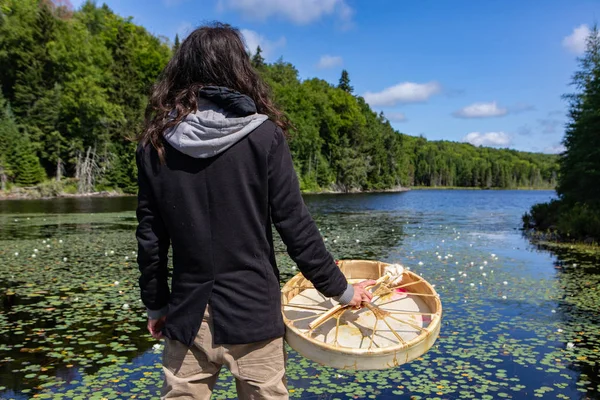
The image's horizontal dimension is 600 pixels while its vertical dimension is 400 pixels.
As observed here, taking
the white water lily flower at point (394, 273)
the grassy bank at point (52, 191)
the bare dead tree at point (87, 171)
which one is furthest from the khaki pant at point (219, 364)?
the bare dead tree at point (87, 171)

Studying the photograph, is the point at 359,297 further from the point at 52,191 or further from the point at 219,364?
the point at 52,191

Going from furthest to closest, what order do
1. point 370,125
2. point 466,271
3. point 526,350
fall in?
point 370,125 < point 466,271 < point 526,350

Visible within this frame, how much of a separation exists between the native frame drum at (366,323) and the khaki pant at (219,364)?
0.25m

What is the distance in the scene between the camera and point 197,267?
72.6 inches

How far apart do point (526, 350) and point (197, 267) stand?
15.1 feet

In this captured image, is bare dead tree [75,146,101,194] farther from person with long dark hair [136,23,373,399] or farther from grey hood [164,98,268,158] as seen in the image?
grey hood [164,98,268,158]

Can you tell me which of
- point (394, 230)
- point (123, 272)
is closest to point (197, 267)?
point (123, 272)

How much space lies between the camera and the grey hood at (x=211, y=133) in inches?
69.5

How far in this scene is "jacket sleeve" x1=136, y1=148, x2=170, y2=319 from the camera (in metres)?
1.94

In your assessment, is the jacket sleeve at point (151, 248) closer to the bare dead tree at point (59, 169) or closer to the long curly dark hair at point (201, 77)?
the long curly dark hair at point (201, 77)

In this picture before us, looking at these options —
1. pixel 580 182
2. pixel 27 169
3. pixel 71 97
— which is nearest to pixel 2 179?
pixel 27 169

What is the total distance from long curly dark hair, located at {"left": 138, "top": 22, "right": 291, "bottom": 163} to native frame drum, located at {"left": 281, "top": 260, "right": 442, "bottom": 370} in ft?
3.39

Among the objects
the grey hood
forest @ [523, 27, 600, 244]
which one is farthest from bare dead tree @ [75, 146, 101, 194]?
the grey hood

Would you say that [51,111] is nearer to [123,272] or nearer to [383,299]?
[123,272]
